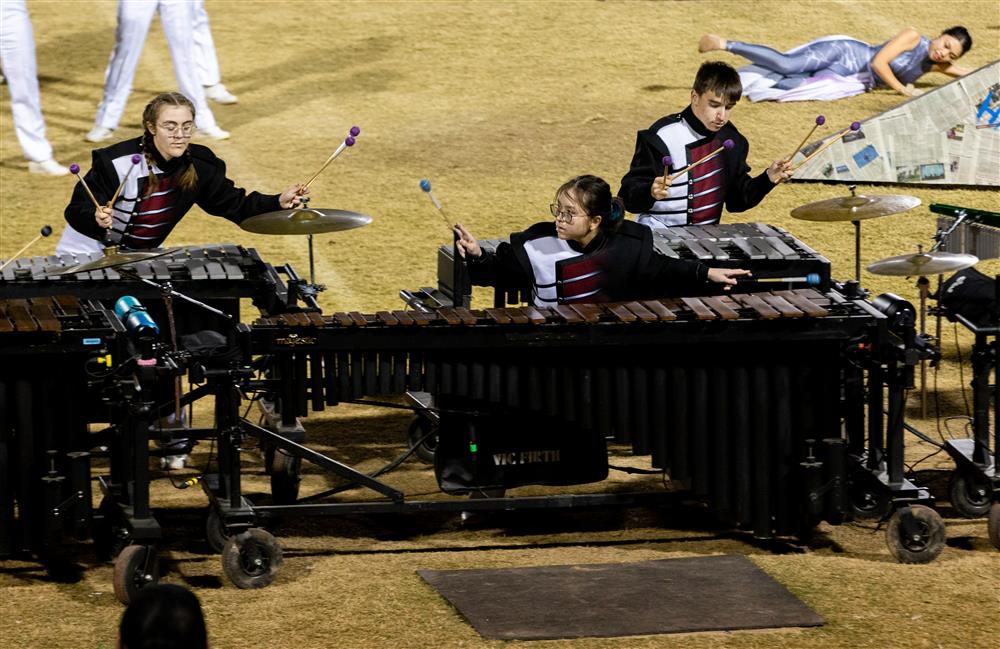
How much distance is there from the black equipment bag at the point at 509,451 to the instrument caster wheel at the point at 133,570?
1285 millimetres

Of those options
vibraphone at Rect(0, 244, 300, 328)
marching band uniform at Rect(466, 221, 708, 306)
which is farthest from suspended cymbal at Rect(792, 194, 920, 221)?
vibraphone at Rect(0, 244, 300, 328)

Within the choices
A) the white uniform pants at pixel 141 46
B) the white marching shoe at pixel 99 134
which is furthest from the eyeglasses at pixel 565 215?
the white marching shoe at pixel 99 134

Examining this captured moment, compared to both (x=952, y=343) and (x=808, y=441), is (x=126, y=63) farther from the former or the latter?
(x=808, y=441)

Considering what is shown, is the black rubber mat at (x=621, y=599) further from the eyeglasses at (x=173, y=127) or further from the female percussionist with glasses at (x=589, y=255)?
the eyeglasses at (x=173, y=127)

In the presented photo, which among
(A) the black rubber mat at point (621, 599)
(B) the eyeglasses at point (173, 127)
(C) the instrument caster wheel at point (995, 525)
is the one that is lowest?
(A) the black rubber mat at point (621, 599)

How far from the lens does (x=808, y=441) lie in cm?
809

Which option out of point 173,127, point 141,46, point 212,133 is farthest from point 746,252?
point 212,133

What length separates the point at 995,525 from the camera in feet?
26.7

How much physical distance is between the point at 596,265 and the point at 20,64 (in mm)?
7476

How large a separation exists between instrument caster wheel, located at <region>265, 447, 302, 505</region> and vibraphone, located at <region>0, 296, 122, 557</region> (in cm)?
109

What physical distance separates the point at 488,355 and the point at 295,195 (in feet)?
5.80

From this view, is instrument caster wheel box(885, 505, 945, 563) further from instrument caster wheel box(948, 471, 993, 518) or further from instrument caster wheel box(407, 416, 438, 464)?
instrument caster wheel box(407, 416, 438, 464)

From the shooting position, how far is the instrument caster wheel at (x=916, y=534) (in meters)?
7.96

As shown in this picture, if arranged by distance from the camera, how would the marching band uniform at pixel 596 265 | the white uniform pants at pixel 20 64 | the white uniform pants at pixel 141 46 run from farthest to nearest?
1. the white uniform pants at pixel 141 46
2. the white uniform pants at pixel 20 64
3. the marching band uniform at pixel 596 265
